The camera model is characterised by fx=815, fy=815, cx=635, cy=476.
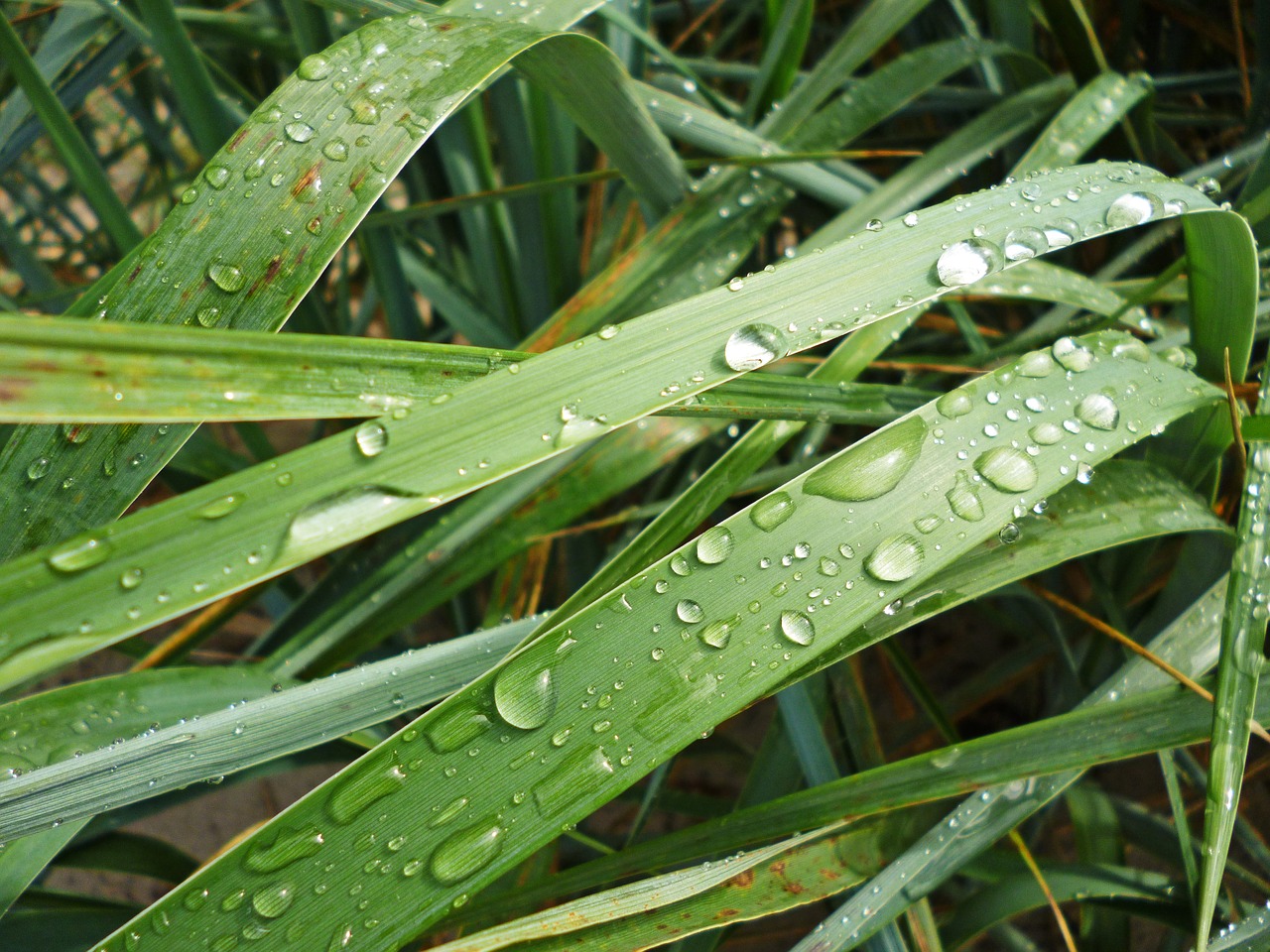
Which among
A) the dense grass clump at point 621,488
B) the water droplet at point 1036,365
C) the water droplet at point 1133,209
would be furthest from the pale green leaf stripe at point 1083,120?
the water droplet at point 1036,365

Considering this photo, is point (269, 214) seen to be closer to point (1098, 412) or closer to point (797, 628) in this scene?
point (797, 628)

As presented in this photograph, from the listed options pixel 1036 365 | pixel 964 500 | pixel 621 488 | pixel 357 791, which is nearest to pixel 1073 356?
pixel 1036 365

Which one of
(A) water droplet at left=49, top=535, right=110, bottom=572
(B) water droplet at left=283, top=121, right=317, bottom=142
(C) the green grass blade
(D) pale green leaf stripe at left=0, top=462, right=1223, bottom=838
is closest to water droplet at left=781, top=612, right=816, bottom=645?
(D) pale green leaf stripe at left=0, top=462, right=1223, bottom=838

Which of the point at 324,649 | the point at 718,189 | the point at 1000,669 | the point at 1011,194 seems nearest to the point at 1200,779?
the point at 1000,669

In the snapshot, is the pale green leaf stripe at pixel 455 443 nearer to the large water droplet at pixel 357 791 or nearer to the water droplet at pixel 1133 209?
the water droplet at pixel 1133 209

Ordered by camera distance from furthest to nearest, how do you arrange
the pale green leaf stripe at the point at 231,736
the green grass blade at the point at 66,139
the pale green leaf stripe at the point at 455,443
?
1. the green grass blade at the point at 66,139
2. the pale green leaf stripe at the point at 231,736
3. the pale green leaf stripe at the point at 455,443

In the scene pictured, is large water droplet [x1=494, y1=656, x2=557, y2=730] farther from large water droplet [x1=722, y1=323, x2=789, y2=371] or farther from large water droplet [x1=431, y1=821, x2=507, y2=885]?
large water droplet [x1=722, y1=323, x2=789, y2=371]

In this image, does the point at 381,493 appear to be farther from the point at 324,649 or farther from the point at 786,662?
the point at 324,649
